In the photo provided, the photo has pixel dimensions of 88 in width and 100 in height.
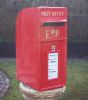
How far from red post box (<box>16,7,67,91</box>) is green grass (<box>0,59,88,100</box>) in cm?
209

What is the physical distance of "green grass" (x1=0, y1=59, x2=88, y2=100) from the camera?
523 cm

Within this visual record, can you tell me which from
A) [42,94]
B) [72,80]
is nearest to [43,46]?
[42,94]

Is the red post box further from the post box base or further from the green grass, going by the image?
the green grass

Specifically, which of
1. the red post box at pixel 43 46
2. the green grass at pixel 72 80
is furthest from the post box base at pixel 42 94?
the green grass at pixel 72 80

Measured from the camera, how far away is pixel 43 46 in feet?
9.50

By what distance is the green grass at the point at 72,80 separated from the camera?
5230mm

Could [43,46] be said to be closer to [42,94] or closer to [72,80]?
[42,94]

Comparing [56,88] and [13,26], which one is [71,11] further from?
[56,88]

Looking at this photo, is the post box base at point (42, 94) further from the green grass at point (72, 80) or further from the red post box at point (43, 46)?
the green grass at point (72, 80)

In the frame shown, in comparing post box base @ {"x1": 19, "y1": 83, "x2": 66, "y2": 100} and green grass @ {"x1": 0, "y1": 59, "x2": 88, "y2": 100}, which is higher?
post box base @ {"x1": 19, "y1": 83, "x2": 66, "y2": 100}

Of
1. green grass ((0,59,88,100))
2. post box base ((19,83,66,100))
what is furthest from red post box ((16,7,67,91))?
green grass ((0,59,88,100))

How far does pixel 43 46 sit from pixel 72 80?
3450mm

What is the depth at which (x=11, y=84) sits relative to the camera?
594 centimetres

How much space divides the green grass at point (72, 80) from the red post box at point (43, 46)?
209 centimetres
